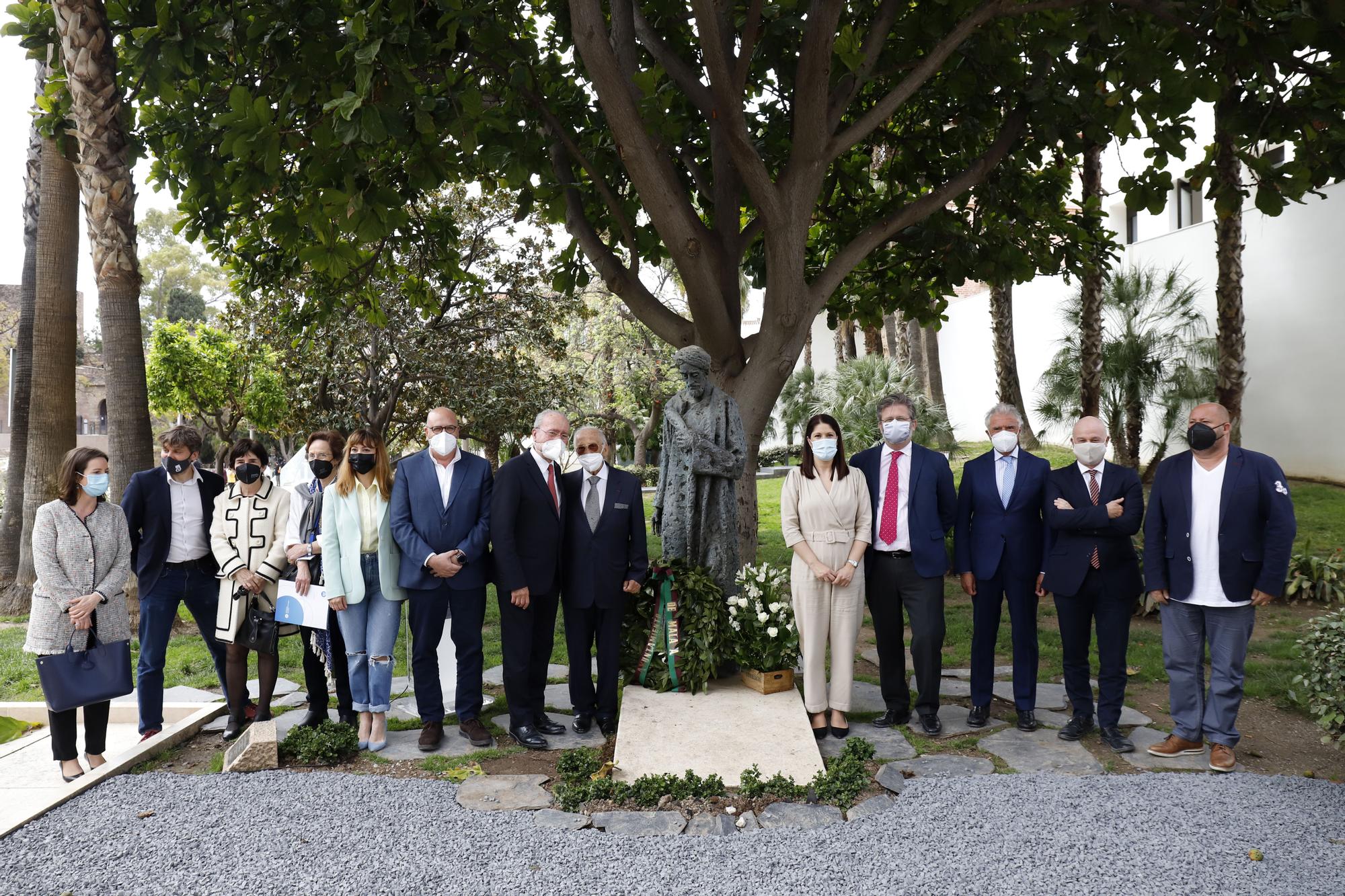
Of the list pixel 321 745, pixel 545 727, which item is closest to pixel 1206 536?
pixel 545 727

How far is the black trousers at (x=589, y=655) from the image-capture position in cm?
607

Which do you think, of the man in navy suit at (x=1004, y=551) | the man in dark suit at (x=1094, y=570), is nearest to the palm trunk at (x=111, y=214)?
the man in navy suit at (x=1004, y=551)

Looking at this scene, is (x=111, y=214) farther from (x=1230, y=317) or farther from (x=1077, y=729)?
(x=1230, y=317)

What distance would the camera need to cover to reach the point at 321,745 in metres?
5.44

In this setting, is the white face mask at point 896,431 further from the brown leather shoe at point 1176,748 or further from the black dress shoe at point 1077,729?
the brown leather shoe at point 1176,748

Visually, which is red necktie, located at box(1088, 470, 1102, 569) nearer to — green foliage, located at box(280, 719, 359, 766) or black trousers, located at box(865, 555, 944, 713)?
→ black trousers, located at box(865, 555, 944, 713)

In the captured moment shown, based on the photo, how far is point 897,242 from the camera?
10.9 meters

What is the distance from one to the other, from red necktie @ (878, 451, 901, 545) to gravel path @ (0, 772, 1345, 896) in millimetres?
1645

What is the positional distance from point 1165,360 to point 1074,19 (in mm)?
A: 8724

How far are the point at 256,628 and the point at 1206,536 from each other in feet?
19.5

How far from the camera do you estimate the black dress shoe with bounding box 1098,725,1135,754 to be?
5.65 m

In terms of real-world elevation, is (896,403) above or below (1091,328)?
below

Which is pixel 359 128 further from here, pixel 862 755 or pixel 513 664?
pixel 862 755

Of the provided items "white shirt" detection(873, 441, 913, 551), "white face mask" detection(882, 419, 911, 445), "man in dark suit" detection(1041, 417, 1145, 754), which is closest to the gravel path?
"man in dark suit" detection(1041, 417, 1145, 754)
